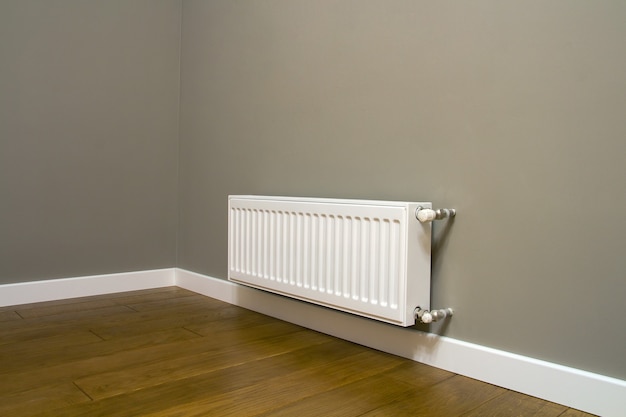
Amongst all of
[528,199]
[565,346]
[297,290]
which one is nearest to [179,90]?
[297,290]

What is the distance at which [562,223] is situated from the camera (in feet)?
4.03

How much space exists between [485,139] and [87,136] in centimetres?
183

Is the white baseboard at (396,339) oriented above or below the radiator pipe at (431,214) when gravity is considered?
below

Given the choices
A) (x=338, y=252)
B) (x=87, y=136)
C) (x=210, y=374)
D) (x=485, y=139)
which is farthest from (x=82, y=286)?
(x=485, y=139)

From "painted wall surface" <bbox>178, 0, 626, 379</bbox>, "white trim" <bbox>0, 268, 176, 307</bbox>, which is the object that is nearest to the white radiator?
"painted wall surface" <bbox>178, 0, 626, 379</bbox>

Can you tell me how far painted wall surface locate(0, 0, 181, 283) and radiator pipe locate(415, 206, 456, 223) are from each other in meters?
1.65

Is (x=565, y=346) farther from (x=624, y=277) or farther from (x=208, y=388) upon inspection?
(x=208, y=388)

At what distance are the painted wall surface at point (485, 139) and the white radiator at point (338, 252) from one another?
139 millimetres

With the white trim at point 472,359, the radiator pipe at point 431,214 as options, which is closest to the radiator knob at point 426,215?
the radiator pipe at point 431,214

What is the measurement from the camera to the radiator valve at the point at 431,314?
1.41 m

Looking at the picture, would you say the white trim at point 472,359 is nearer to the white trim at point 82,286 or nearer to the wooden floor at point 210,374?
the wooden floor at point 210,374

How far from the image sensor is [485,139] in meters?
1.38

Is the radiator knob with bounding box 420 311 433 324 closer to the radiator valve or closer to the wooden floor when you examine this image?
the radiator valve

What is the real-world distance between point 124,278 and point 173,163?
643mm
